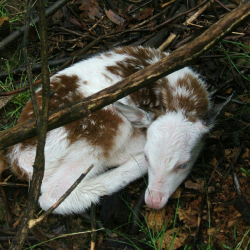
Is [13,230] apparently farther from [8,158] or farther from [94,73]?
[94,73]

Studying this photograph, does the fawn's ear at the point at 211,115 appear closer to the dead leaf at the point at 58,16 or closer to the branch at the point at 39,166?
→ the branch at the point at 39,166

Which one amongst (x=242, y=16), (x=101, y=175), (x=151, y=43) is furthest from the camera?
(x=151, y=43)

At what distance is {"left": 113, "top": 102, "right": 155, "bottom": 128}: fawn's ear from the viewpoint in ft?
9.86

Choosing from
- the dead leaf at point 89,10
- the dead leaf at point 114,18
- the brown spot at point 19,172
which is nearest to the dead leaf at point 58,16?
the dead leaf at point 89,10

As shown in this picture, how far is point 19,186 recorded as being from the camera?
139 inches

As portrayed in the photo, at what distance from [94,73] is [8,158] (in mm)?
1295

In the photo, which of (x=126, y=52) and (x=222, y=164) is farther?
(x=126, y=52)

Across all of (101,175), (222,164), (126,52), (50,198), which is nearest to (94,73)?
(126,52)

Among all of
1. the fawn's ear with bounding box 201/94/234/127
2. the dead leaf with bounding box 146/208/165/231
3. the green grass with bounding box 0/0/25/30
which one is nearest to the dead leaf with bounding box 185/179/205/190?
the dead leaf with bounding box 146/208/165/231

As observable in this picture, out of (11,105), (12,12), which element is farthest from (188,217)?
(12,12)

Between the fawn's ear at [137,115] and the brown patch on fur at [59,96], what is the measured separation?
54cm

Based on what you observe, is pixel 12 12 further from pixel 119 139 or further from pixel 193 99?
pixel 193 99

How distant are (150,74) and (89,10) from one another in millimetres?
2801

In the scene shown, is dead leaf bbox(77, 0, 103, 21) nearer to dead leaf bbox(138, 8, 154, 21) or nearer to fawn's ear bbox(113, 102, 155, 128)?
dead leaf bbox(138, 8, 154, 21)
